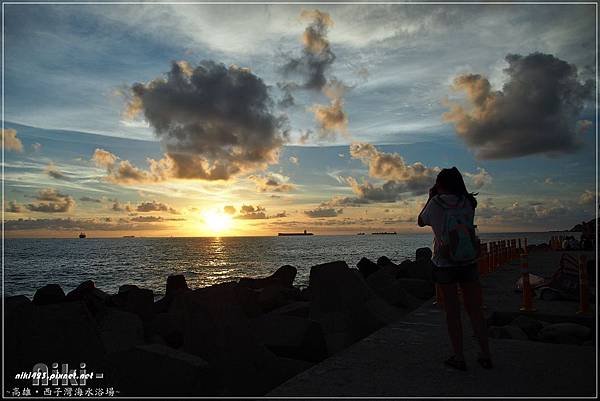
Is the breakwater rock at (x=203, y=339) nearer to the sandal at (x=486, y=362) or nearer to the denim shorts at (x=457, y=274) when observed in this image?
the sandal at (x=486, y=362)

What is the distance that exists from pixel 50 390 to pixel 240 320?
225cm

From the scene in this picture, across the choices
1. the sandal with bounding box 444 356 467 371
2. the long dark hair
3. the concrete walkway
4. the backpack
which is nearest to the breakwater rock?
the concrete walkway

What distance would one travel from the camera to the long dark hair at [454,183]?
163 inches

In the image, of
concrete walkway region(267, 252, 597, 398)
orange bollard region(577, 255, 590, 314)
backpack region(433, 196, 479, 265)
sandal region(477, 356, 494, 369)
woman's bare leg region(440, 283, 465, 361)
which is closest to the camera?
concrete walkway region(267, 252, 597, 398)

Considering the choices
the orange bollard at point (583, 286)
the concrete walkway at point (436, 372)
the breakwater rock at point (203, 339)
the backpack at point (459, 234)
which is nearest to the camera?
the concrete walkway at point (436, 372)

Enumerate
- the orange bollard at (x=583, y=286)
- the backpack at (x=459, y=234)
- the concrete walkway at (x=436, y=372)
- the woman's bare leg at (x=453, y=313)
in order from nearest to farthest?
1. the concrete walkway at (x=436, y=372)
2. the backpack at (x=459, y=234)
3. the woman's bare leg at (x=453, y=313)
4. the orange bollard at (x=583, y=286)

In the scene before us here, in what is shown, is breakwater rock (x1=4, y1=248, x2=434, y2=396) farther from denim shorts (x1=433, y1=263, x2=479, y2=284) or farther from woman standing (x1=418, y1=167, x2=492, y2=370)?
denim shorts (x1=433, y1=263, x2=479, y2=284)

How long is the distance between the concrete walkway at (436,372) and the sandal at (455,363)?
2.5 inches

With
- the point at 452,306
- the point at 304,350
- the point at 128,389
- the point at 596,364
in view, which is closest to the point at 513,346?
the point at 596,364

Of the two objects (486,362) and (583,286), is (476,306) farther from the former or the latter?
(583,286)

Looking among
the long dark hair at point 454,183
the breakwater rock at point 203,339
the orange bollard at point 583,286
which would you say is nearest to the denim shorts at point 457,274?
the long dark hair at point 454,183

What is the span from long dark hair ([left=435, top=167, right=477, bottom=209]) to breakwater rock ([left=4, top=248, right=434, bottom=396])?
2951 mm

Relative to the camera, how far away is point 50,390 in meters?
4.61

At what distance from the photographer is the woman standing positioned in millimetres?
4004
